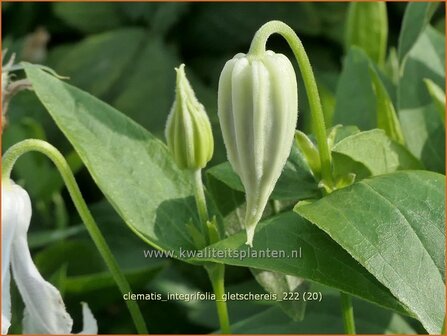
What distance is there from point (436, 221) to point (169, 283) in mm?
346

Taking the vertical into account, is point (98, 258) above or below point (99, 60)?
below

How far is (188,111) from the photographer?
50 centimetres

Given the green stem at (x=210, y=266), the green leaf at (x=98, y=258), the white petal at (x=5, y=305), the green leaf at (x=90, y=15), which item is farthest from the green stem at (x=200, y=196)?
the green leaf at (x=90, y=15)

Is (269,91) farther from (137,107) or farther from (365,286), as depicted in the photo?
(137,107)

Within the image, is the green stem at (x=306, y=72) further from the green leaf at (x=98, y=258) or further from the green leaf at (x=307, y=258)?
the green leaf at (x=98, y=258)

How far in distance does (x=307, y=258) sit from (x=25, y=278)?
0.14 meters

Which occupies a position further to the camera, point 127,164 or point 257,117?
point 127,164

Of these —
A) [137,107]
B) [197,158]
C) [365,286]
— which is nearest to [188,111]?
[197,158]

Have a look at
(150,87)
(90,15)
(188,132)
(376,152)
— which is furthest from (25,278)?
(90,15)

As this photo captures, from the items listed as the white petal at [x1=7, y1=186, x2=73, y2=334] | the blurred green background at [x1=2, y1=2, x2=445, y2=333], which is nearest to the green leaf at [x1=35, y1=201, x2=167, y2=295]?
the blurred green background at [x1=2, y1=2, x2=445, y2=333]

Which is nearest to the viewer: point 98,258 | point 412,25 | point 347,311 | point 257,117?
point 257,117

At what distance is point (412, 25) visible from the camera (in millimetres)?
657

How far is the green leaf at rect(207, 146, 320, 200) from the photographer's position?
21.4 inches

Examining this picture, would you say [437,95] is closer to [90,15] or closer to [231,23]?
[231,23]
